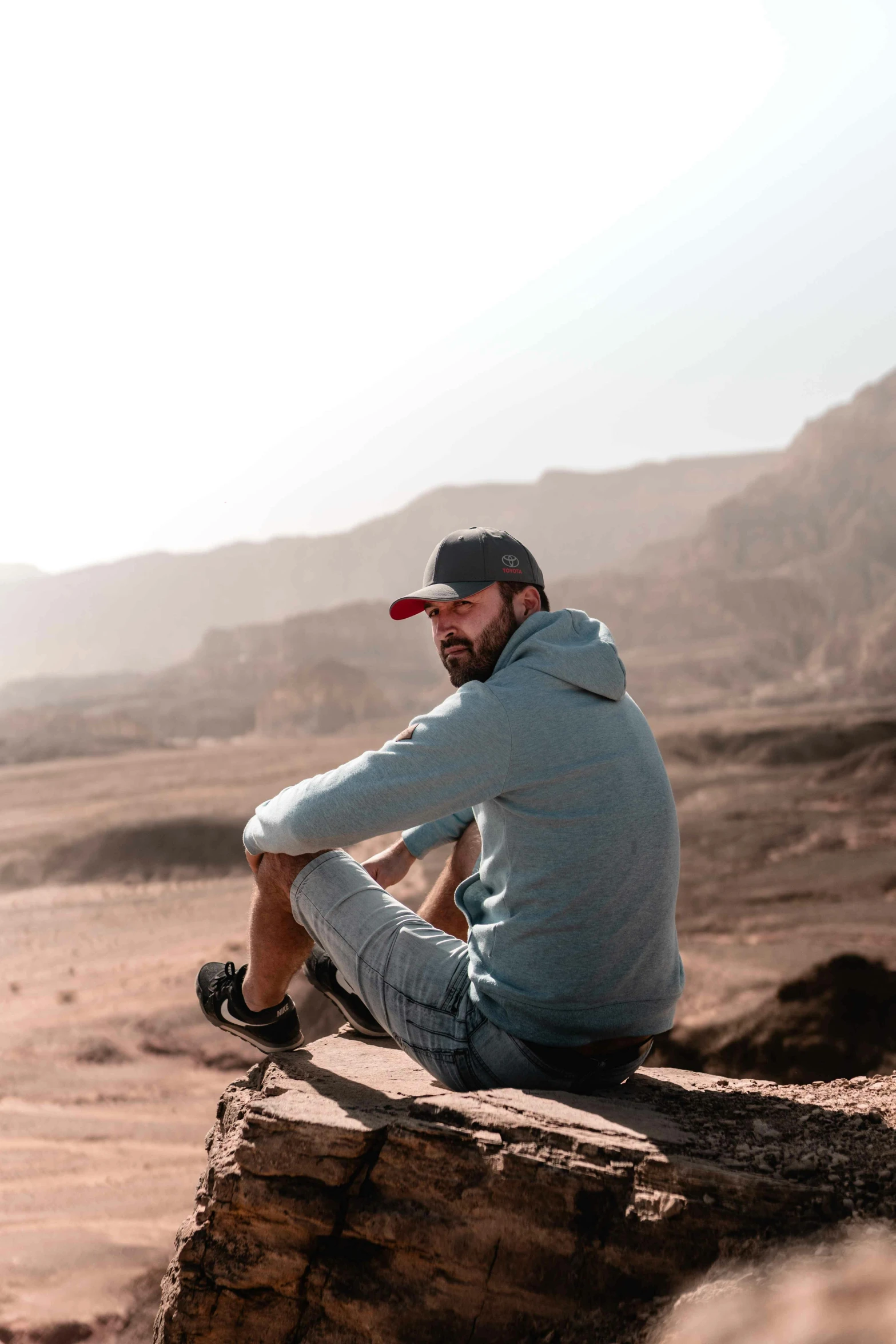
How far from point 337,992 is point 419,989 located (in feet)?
1.50

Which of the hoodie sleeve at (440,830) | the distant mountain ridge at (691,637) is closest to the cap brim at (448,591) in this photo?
the hoodie sleeve at (440,830)

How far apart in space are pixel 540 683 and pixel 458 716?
17 cm

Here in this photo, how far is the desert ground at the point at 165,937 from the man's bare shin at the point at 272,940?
78.8 inches

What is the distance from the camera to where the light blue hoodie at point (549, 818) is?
6.26ft

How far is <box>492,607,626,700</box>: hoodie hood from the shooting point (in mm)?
1969

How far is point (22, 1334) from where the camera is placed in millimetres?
3475

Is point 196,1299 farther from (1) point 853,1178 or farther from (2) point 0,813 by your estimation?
(2) point 0,813

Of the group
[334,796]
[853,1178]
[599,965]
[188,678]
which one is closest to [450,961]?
[599,965]

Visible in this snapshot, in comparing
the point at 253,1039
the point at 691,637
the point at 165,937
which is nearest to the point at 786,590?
the point at 691,637

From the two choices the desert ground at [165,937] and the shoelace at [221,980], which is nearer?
the shoelace at [221,980]

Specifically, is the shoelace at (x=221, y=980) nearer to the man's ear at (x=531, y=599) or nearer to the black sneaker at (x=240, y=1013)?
the black sneaker at (x=240, y=1013)

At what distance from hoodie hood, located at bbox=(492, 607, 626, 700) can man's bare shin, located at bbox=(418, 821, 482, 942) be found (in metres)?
0.64

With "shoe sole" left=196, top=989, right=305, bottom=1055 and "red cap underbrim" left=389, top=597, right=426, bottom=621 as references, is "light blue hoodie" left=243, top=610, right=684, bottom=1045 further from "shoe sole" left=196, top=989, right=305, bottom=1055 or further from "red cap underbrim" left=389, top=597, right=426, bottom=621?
"shoe sole" left=196, top=989, right=305, bottom=1055

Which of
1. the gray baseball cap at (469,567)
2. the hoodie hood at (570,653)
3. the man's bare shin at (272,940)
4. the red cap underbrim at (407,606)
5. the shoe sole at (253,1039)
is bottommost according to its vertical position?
the shoe sole at (253,1039)
